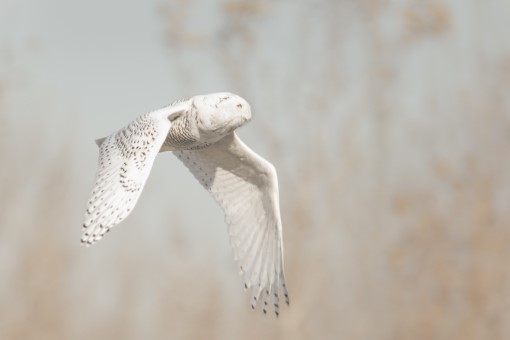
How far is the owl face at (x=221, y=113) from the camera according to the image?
789 centimetres

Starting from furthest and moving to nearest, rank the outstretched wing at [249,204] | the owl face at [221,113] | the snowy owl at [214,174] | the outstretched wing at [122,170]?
the outstretched wing at [249,204]
the owl face at [221,113]
the snowy owl at [214,174]
the outstretched wing at [122,170]

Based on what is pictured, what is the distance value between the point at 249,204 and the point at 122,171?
6.56 feet

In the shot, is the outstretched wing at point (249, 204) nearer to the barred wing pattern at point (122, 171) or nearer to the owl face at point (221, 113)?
the owl face at point (221, 113)

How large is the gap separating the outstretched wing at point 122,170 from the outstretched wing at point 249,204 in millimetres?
1094

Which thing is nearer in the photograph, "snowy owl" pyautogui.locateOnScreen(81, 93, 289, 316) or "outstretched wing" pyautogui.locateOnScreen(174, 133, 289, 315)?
"snowy owl" pyautogui.locateOnScreen(81, 93, 289, 316)

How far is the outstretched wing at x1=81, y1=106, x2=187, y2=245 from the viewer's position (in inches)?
273

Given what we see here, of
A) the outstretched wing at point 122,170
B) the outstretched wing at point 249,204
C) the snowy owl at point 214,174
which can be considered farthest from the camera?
the outstretched wing at point 249,204

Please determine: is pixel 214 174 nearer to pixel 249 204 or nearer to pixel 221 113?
pixel 249 204

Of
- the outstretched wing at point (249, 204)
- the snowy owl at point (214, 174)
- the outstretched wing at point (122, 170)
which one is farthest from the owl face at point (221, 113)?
the outstretched wing at point (249, 204)

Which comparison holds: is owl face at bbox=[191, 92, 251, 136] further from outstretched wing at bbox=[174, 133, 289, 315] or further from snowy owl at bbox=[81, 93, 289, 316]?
outstretched wing at bbox=[174, 133, 289, 315]

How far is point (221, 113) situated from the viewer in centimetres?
790

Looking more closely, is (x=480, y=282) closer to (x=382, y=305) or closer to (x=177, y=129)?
(x=382, y=305)

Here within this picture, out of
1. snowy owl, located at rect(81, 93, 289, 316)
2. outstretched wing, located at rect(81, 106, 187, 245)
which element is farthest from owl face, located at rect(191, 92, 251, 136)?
outstretched wing, located at rect(81, 106, 187, 245)

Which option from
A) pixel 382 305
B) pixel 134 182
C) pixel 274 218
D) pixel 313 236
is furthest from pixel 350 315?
pixel 134 182
